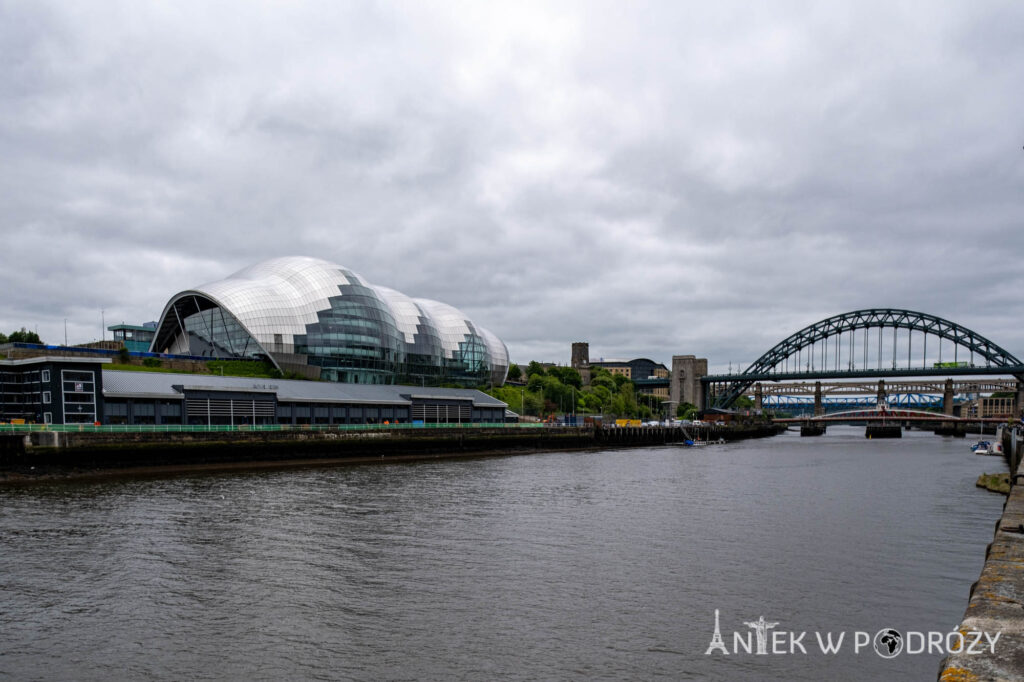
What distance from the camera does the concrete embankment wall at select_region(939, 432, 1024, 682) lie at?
19.6 feet

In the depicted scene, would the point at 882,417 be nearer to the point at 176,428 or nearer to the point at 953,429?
the point at 953,429

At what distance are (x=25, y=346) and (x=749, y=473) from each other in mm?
68800

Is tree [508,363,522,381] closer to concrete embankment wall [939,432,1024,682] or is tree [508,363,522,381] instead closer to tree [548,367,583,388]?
tree [548,367,583,388]

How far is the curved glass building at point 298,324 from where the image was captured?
94.2 meters

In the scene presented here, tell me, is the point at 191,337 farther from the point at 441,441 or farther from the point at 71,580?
Result: the point at 71,580

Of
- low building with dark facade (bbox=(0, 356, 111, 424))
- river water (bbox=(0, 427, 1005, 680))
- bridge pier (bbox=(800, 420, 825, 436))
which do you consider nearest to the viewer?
river water (bbox=(0, 427, 1005, 680))

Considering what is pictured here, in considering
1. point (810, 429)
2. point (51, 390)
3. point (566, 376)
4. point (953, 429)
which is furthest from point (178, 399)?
point (953, 429)

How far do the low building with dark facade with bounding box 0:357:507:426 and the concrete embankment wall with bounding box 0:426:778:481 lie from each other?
30.9 ft

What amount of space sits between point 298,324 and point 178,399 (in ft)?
108

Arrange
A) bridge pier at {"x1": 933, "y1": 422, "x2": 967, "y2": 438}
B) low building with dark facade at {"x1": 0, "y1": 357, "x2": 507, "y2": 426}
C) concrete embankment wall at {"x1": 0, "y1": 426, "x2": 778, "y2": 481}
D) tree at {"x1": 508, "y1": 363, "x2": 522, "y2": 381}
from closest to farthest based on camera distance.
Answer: concrete embankment wall at {"x1": 0, "y1": 426, "x2": 778, "y2": 481} → low building with dark facade at {"x1": 0, "y1": 357, "x2": 507, "y2": 426} → bridge pier at {"x1": 933, "y1": 422, "x2": 967, "y2": 438} → tree at {"x1": 508, "y1": 363, "x2": 522, "y2": 381}

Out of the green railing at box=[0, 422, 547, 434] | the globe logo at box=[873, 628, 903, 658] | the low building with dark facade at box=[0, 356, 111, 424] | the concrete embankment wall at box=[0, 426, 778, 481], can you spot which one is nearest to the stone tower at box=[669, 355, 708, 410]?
the concrete embankment wall at box=[0, 426, 778, 481]

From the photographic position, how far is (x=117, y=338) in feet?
398

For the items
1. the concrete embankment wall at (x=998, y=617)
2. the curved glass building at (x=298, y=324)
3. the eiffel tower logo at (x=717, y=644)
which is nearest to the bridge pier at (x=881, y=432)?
the curved glass building at (x=298, y=324)

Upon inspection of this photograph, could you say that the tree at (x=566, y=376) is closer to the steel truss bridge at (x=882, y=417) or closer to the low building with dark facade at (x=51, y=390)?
the steel truss bridge at (x=882, y=417)
